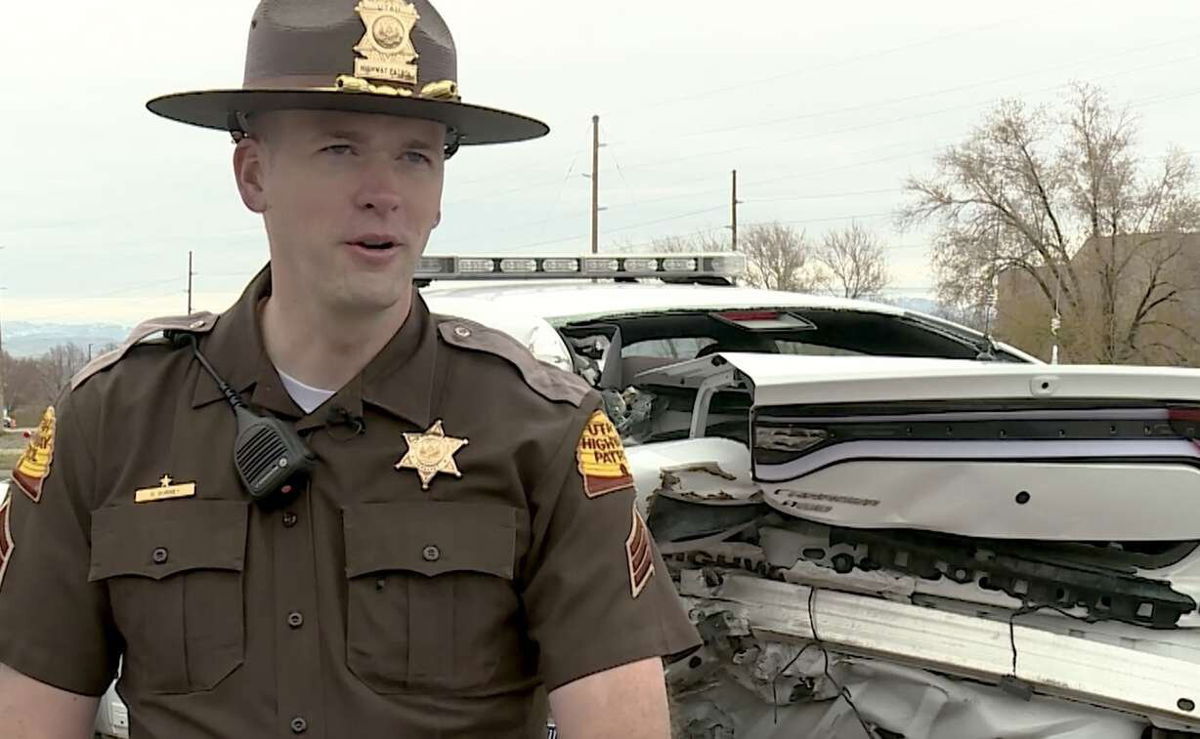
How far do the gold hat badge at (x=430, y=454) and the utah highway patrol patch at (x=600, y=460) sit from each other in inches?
6.1

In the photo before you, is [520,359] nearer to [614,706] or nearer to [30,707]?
[614,706]

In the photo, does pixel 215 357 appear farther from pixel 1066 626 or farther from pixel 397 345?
A: pixel 1066 626

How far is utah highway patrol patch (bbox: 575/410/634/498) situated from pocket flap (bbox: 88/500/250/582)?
1.42ft

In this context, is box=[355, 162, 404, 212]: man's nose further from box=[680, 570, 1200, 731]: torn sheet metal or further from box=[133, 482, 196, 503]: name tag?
box=[680, 570, 1200, 731]: torn sheet metal

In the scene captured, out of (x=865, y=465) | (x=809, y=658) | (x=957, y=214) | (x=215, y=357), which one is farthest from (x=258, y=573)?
(x=957, y=214)

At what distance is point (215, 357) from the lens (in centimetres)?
166

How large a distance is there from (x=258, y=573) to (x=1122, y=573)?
1.93 m

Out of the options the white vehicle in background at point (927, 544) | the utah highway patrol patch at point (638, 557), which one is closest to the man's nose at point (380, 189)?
the utah highway patrol patch at point (638, 557)

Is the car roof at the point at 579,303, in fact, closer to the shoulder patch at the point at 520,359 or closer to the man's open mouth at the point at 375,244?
the shoulder patch at the point at 520,359

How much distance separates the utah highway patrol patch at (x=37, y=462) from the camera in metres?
1.58

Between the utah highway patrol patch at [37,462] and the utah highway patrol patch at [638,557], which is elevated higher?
the utah highway patrol patch at [37,462]

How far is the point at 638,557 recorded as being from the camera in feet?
5.20

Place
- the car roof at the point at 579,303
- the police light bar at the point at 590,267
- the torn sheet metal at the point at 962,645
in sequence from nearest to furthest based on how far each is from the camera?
the torn sheet metal at the point at 962,645 → the car roof at the point at 579,303 → the police light bar at the point at 590,267

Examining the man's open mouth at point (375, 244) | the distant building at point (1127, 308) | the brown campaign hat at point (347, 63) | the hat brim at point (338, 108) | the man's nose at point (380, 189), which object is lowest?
the distant building at point (1127, 308)
